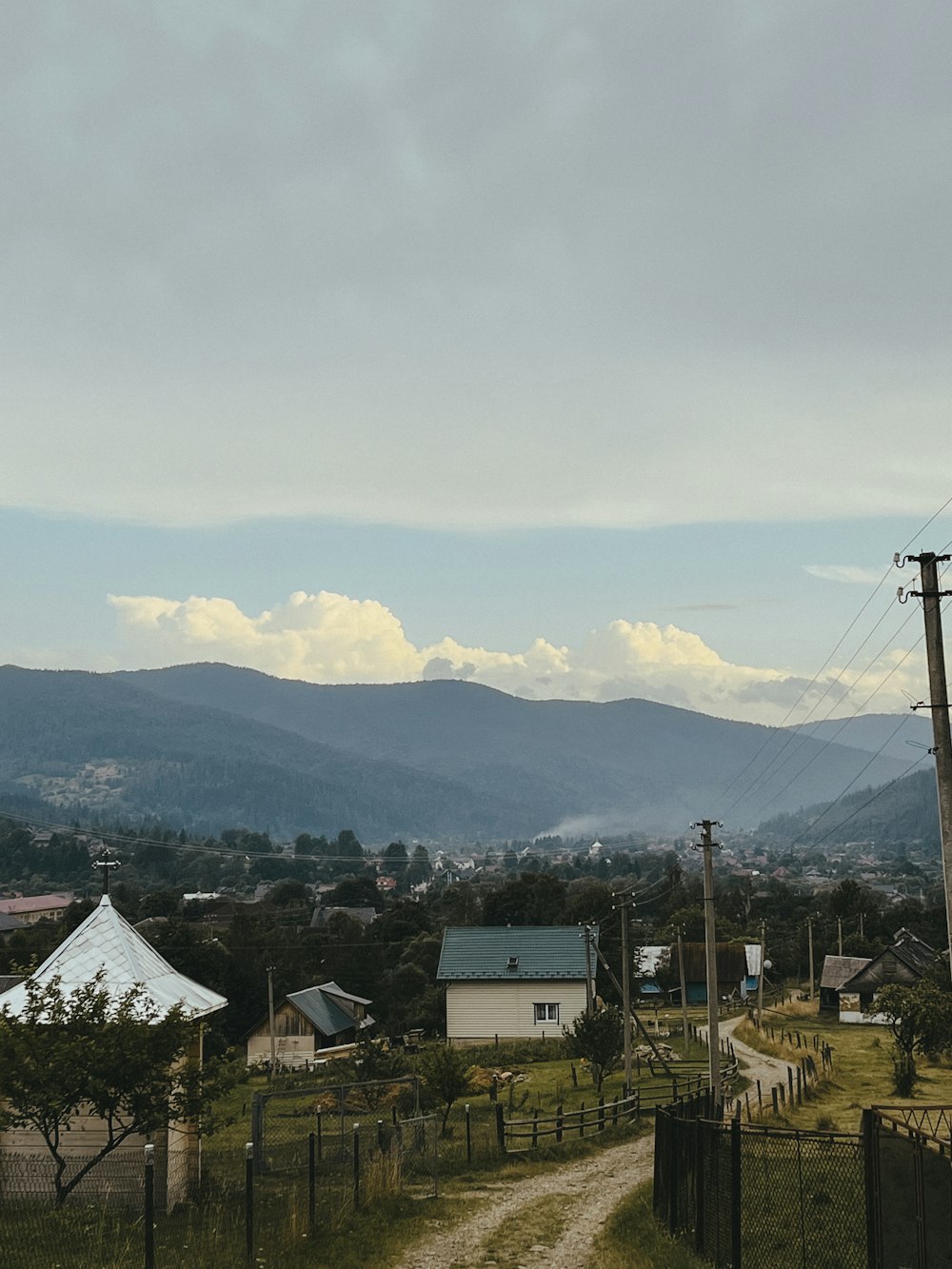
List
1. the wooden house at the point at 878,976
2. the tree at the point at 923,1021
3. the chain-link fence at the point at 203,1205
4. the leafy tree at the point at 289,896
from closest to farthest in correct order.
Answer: the chain-link fence at the point at 203,1205 → the tree at the point at 923,1021 → the wooden house at the point at 878,976 → the leafy tree at the point at 289,896

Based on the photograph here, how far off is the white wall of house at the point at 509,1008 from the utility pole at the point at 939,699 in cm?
4567

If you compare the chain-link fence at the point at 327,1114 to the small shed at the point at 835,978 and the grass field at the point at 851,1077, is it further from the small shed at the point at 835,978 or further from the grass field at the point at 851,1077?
the small shed at the point at 835,978

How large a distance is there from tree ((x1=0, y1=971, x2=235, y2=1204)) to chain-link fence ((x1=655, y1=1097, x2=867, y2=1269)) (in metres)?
7.95

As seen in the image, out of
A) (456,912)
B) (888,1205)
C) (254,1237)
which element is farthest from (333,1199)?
(456,912)

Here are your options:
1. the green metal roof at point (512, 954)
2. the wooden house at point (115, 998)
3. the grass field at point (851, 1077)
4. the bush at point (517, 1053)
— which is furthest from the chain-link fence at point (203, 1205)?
the green metal roof at point (512, 954)

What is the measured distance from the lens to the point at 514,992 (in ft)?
215

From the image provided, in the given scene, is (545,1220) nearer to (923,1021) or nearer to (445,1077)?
(445,1077)

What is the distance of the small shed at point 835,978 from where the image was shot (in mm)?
77812

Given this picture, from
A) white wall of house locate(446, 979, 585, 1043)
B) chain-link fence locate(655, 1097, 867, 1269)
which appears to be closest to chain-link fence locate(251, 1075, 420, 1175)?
chain-link fence locate(655, 1097, 867, 1269)

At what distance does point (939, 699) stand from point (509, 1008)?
160ft

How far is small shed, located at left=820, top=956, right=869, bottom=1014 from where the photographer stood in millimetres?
77812

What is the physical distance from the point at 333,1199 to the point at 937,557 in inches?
617

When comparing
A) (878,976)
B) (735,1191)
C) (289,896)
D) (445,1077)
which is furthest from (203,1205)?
(289,896)

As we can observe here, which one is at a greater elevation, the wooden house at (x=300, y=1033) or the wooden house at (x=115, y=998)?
the wooden house at (x=115, y=998)
